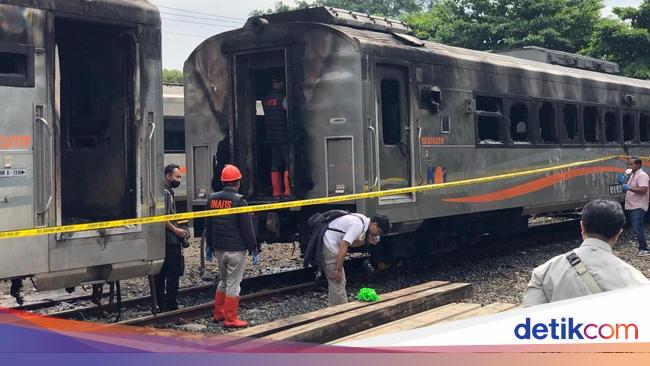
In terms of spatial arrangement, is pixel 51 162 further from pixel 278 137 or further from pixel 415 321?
pixel 278 137

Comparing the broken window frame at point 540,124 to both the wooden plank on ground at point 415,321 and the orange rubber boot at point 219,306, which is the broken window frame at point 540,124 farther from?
the wooden plank on ground at point 415,321

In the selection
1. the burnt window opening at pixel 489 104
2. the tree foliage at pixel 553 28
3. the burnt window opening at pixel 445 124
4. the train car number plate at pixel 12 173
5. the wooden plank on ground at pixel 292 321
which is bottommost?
the wooden plank on ground at pixel 292 321

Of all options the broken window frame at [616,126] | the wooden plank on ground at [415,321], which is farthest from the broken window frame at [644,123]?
the wooden plank on ground at [415,321]

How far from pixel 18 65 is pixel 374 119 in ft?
16.6

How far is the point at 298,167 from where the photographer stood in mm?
10773

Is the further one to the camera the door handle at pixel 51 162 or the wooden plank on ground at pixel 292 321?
the door handle at pixel 51 162

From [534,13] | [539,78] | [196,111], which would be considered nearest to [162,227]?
[196,111]

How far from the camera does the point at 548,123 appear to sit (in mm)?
14492

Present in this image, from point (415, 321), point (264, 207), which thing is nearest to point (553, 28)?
point (264, 207)

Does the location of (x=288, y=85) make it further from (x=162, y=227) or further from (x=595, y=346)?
(x=595, y=346)

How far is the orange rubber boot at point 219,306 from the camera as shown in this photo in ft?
27.7

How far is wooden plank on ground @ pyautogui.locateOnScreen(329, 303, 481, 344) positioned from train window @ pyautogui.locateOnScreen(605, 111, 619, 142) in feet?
36.3

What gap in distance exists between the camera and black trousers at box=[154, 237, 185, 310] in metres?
8.78

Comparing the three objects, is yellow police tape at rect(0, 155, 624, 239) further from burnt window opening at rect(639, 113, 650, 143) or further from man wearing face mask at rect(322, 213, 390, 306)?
burnt window opening at rect(639, 113, 650, 143)
